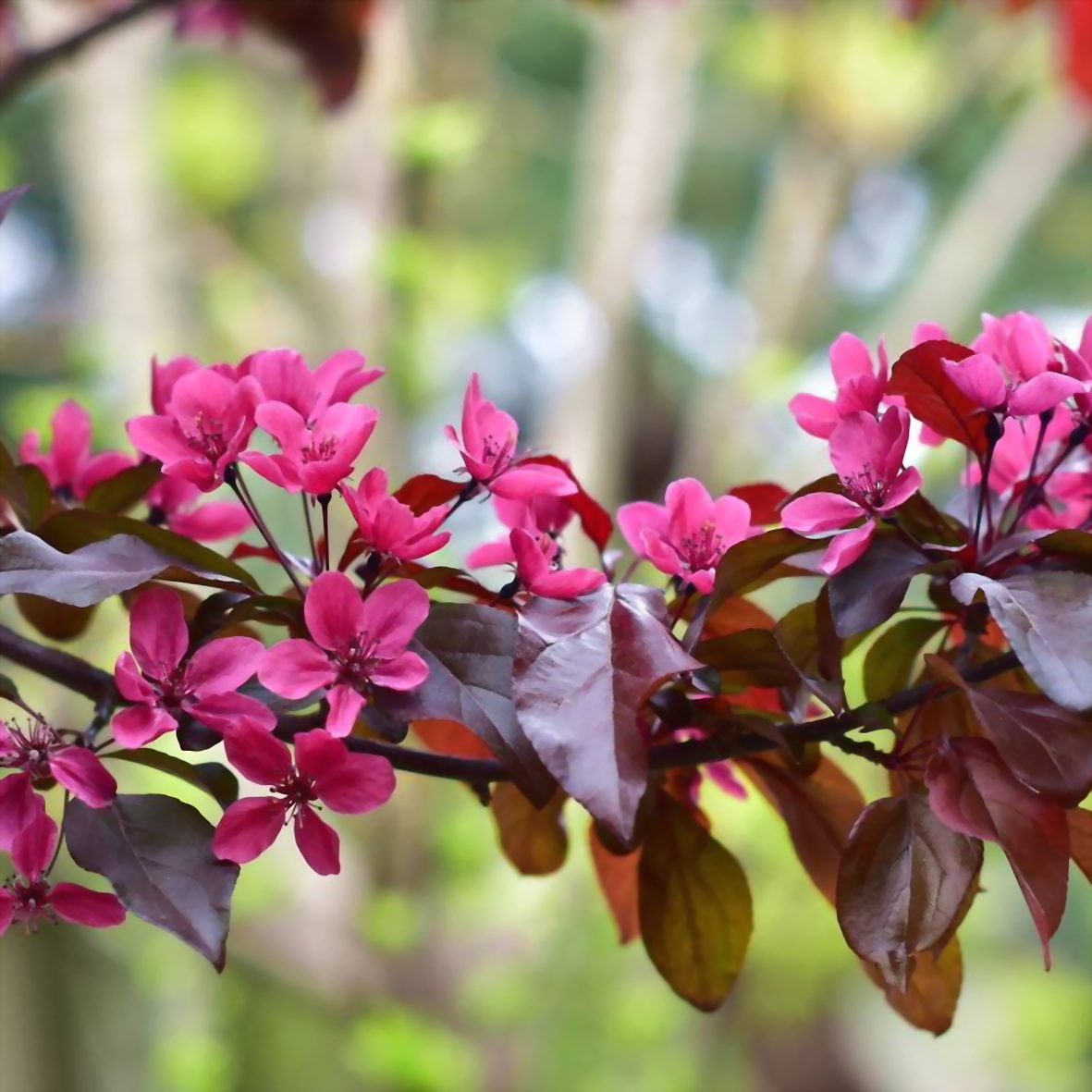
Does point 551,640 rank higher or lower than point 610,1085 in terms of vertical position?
higher

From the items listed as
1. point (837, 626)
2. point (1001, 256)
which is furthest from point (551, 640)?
point (1001, 256)

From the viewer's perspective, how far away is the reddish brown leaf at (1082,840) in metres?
0.36

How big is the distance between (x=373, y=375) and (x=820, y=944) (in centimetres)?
181

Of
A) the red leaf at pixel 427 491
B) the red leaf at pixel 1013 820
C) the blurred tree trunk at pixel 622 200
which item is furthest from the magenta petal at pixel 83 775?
the blurred tree trunk at pixel 622 200

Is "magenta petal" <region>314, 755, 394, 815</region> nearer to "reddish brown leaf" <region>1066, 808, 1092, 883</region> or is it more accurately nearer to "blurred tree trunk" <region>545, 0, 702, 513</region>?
"reddish brown leaf" <region>1066, 808, 1092, 883</region>

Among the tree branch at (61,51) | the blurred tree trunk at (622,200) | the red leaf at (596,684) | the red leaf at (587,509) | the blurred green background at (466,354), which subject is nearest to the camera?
the red leaf at (596,684)

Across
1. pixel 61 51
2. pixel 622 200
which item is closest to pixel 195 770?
pixel 61 51

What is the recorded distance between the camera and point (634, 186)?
198 cm

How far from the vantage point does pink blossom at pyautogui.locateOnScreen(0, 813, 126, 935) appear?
1.10ft

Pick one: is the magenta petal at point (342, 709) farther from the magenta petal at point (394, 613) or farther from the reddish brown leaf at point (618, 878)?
the reddish brown leaf at point (618, 878)

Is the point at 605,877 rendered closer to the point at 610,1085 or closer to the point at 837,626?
the point at 837,626

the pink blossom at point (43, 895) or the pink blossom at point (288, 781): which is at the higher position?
the pink blossom at point (288, 781)

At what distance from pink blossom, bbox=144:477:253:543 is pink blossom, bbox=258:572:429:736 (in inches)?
4.6

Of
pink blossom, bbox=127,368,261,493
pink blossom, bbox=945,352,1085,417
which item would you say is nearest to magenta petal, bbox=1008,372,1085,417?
pink blossom, bbox=945,352,1085,417
